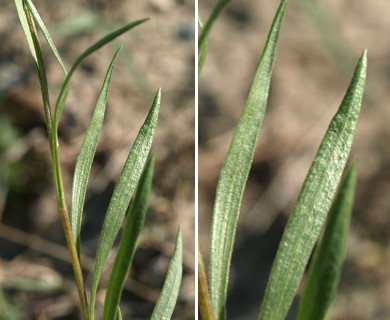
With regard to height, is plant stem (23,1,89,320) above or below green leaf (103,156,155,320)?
above

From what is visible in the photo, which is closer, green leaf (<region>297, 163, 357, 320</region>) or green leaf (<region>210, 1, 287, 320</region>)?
green leaf (<region>297, 163, 357, 320</region>)

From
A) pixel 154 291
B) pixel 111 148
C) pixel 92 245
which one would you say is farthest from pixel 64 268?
pixel 111 148

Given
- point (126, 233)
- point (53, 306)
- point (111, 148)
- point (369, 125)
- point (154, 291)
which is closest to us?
point (126, 233)

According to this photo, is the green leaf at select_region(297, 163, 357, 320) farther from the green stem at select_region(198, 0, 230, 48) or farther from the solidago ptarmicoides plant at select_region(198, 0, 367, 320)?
the green stem at select_region(198, 0, 230, 48)

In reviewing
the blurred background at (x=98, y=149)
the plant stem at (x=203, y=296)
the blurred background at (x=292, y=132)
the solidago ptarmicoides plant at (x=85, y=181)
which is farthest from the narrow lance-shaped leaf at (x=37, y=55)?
the blurred background at (x=292, y=132)

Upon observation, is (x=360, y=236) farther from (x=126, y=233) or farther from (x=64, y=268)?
(x=126, y=233)

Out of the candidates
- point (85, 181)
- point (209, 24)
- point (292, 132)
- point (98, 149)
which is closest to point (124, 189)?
point (85, 181)

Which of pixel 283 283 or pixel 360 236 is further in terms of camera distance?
pixel 360 236

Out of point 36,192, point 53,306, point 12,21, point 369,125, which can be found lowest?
point 53,306

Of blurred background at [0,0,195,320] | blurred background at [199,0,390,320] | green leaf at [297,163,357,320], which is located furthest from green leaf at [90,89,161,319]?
blurred background at [199,0,390,320]
